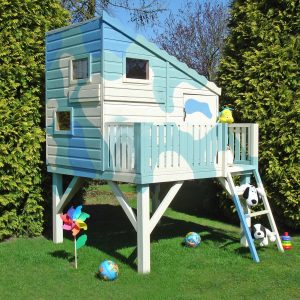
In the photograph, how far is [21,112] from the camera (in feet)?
25.5

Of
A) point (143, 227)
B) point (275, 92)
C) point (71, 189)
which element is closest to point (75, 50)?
point (71, 189)

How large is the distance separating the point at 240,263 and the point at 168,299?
1739mm

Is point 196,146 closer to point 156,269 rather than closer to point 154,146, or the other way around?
point 154,146

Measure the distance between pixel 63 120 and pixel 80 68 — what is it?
3.08ft

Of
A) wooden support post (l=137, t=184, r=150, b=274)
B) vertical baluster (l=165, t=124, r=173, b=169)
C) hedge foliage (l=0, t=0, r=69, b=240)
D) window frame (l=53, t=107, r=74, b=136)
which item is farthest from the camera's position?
hedge foliage (l=0, t=0, r=69, b=240)

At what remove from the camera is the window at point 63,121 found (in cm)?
715

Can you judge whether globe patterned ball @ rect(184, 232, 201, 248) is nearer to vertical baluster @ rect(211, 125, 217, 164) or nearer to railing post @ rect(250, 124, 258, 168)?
vertical baluster @ rect(211, 125, 217, 164)

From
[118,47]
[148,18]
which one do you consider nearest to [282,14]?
[118,47]

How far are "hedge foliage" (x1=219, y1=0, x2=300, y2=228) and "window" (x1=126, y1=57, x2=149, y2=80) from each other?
2.47 metres

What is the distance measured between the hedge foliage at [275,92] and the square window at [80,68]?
10.8 ft

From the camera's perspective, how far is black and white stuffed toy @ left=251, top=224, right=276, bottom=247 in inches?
274

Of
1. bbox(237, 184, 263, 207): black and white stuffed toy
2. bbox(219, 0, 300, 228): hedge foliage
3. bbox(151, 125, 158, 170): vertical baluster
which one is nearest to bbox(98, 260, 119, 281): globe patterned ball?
bbox(151, 125, 158, 170): vertical baluster

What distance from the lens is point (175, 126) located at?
6.42 metres

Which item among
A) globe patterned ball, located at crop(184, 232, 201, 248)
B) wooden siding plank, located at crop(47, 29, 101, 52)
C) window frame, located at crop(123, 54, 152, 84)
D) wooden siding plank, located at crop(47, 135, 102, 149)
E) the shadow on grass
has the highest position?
wooden siding plank, located at crop(47, 29, 101, 52)
